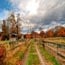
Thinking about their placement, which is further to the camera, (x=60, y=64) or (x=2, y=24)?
(x=2, y=24)

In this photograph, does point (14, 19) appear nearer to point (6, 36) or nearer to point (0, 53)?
point (6, 36)

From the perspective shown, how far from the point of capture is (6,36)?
8525cm

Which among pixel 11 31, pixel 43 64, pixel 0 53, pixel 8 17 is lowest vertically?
pixel 43 64

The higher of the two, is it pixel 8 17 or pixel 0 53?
pixel 8 17

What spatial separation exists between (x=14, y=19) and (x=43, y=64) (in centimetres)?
5220

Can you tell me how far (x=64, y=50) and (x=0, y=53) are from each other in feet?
59.4

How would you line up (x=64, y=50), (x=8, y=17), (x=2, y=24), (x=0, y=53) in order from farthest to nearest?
(x=2, y=24), (x=8, y=17), (x=64, y=50), (x=0, y=53)

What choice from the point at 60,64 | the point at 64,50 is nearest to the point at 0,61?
the point at 60,64

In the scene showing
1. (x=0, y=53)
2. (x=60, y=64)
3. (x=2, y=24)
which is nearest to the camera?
(x=0, y=53)

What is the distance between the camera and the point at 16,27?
251 feet

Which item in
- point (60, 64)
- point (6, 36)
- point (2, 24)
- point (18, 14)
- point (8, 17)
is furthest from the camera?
point (2, 24)

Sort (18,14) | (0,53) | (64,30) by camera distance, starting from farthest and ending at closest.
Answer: (64,30), (18,14), (0,53)

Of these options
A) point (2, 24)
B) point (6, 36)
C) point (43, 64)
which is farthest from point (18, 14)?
point (43, 64)

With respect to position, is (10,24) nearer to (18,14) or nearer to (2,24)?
(18,14)
